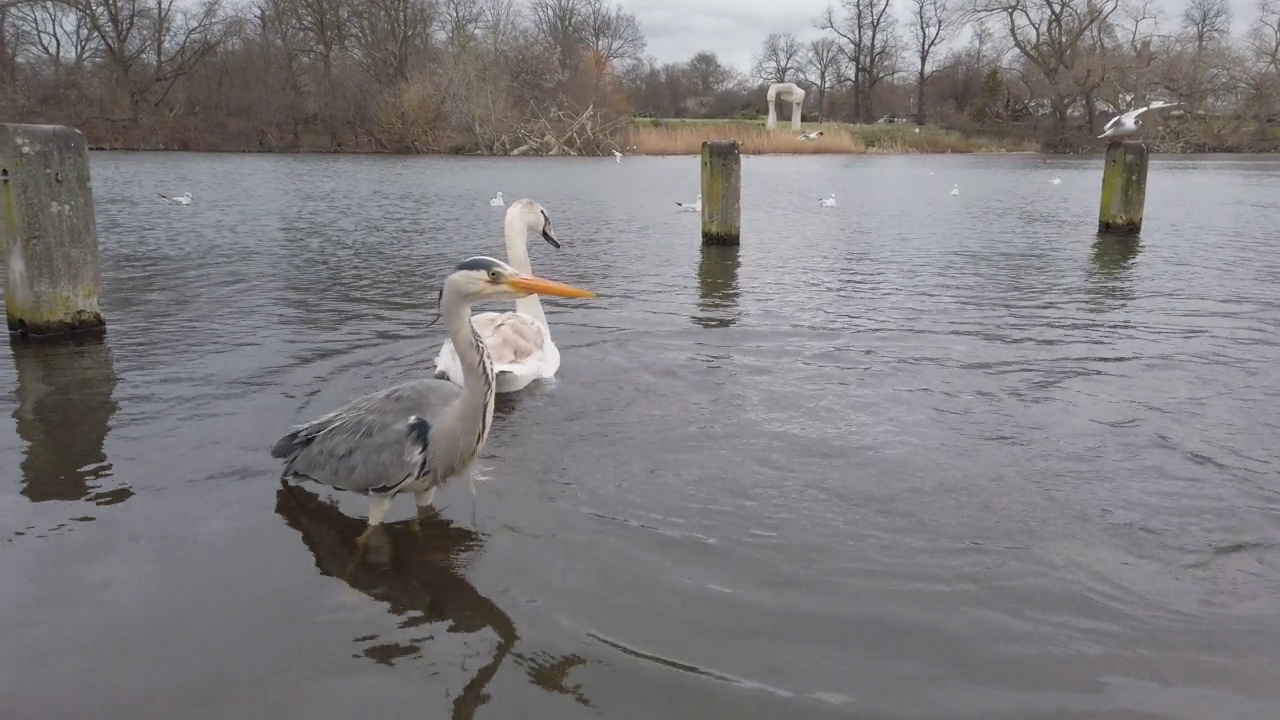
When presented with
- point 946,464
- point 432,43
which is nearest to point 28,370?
point 946,464

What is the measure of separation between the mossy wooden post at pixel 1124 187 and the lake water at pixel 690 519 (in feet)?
16.2

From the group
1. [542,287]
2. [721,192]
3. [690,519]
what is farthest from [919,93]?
[542,287]

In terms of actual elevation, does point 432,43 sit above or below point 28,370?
above

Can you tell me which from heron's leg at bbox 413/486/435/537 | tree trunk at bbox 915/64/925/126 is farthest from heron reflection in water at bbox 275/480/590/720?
tree trunk at bbox 915/64/925/126

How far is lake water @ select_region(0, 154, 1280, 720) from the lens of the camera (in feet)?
9.98

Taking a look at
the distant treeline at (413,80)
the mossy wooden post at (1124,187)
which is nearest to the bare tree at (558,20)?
the distant treeline at (413,80)

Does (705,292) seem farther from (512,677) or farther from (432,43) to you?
(432,43)

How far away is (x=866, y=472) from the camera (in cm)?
479

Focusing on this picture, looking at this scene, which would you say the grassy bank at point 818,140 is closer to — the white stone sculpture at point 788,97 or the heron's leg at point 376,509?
the white stone sculpture at point 788,97

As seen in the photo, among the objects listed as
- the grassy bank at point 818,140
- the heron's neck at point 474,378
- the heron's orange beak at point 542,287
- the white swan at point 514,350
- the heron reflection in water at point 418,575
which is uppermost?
the grassy bank at point 818,140

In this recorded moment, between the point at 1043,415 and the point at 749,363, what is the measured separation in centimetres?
219

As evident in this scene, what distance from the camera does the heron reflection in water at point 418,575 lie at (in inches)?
122

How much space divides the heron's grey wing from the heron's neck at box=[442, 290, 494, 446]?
0.17m

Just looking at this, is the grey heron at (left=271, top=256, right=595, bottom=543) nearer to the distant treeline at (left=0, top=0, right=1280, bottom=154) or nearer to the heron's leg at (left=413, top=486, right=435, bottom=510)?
the heron's leg at (left=413, top=486, right=435, bottom=510)
